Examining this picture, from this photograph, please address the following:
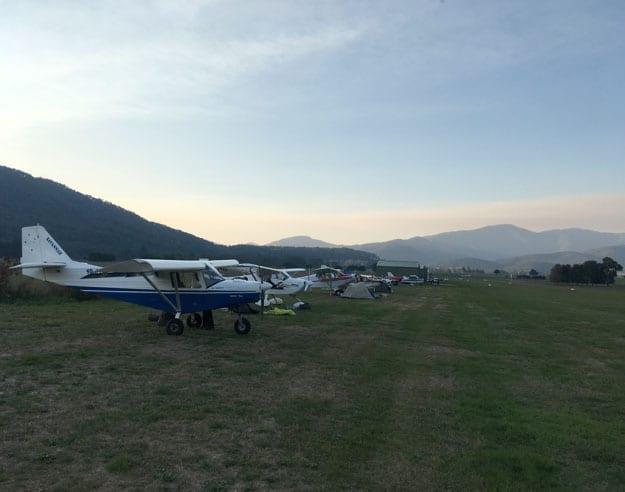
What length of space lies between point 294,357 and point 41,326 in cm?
863

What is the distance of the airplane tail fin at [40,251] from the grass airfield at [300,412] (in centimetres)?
225

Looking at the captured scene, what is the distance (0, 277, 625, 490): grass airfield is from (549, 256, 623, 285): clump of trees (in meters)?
81.8

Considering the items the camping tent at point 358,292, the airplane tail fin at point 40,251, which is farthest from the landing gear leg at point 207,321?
the camping tent at point 358,292

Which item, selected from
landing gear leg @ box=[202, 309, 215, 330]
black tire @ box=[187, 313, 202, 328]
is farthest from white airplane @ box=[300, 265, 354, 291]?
landing gear leg @ box=[202, 309, 215, 330]

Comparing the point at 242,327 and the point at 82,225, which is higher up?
the point at 82,225

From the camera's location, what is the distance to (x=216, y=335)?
14.3m

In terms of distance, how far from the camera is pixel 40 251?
1571 centimetres

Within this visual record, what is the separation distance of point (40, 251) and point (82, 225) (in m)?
107

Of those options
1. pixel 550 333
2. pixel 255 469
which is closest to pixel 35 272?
pixel 255 469

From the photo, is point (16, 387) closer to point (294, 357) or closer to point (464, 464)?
point (294, 357)

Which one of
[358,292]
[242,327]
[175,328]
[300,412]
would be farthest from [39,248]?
[358,292]

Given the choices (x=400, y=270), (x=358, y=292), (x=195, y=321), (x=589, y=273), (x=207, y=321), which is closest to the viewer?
(x=207, y=321)

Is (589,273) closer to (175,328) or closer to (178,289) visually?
(178,289)

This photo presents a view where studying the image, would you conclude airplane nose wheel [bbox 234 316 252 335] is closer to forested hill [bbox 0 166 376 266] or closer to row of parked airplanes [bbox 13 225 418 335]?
row of parked airplanes [bbox 13 225 418 335]
